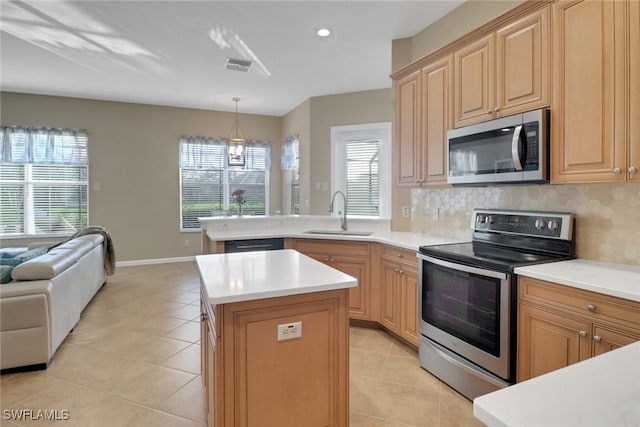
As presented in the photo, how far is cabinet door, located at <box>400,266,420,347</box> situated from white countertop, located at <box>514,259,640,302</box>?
0.96m

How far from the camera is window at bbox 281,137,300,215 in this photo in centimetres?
650

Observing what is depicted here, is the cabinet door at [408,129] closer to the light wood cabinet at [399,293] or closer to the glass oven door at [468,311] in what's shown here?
the light wood cabinet at [399,293]

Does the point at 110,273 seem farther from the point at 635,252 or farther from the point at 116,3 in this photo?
the point at 635,252

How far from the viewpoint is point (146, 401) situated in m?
2.18

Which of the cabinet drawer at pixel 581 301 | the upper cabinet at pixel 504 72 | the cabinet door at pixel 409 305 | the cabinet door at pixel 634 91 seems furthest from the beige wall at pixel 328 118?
the cabinet drawer at pixel 581 301

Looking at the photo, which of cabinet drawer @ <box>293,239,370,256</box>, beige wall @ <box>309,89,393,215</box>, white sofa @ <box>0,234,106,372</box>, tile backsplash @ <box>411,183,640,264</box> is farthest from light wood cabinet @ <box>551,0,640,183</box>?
white sofa @ <box>0,234,106,372</box>

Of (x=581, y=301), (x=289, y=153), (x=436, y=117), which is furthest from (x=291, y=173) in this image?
(x=581, y=301)

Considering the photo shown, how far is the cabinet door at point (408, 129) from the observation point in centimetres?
306

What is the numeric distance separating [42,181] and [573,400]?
7.18 metres

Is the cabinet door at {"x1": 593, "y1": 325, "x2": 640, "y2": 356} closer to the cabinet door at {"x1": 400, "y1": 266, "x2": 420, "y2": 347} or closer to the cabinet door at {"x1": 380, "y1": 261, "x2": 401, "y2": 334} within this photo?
the cabinet door at {"x1": 400, "y1": 266, "x2": 420, "y2": 347}

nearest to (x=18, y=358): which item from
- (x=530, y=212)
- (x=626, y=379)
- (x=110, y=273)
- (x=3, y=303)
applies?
(x=3, y=303)

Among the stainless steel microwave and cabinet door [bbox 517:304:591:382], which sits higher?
the stainless steel microwave

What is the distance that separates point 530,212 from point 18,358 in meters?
3.75

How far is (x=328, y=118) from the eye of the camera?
5770 mm
